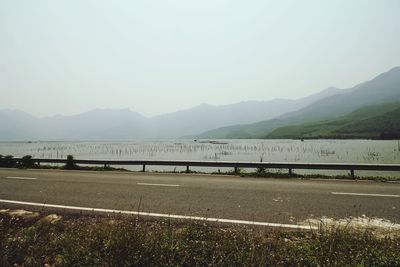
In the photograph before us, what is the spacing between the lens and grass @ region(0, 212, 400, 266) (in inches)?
178

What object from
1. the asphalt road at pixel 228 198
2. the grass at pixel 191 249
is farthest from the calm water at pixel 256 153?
the grass at pixel 191 249

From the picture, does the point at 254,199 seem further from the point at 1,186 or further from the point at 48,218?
the point at 1,186

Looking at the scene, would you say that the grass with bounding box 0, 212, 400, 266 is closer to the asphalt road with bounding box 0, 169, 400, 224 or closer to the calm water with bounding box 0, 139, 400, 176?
the asphalt road with bounding box 0, 169, 400, 224

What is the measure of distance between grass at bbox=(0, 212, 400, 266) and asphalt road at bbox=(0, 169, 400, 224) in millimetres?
2242

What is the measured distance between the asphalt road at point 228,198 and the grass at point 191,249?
224 cm

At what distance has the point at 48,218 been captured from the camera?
304 inches

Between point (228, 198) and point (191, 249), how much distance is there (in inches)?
220

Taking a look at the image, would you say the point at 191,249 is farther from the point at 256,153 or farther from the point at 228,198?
the point at 256,153

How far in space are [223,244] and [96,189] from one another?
8.82 metres

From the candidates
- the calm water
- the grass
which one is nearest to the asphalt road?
the grass

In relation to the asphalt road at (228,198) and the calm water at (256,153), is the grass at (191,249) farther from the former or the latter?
the calm water at (256,153)

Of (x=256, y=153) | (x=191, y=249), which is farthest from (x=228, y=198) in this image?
(x=256, y=153)

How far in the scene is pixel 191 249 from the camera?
4.86 meters

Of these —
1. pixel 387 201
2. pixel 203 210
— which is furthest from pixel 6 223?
pixel 387 201
